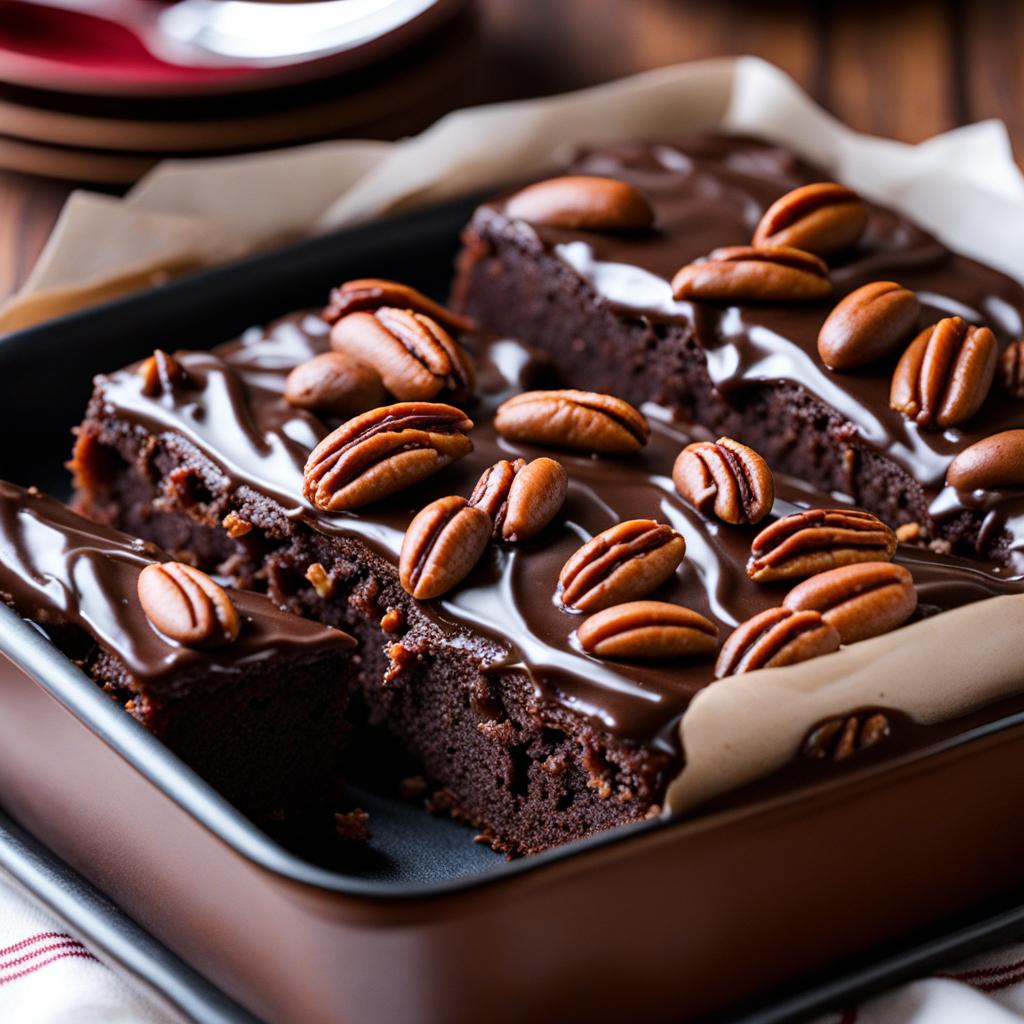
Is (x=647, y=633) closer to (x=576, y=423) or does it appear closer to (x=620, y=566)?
(x=620, y=566)

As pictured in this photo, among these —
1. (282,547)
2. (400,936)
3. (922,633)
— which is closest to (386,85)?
(282,547)

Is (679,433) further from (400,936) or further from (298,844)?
(400,936)

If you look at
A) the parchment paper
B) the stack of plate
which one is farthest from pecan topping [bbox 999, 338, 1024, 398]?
the stack of plate

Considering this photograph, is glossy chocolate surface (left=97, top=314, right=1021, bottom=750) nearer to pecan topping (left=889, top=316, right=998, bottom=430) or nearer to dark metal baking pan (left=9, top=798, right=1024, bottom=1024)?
pecan topping (left=889, top=316, right=998, bottom=430)

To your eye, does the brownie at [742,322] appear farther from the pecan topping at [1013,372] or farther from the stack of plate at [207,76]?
the stack of plate at [207,76]

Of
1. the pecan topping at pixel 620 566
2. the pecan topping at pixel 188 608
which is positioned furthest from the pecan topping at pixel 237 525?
the pecan topping at pixel 620 566
